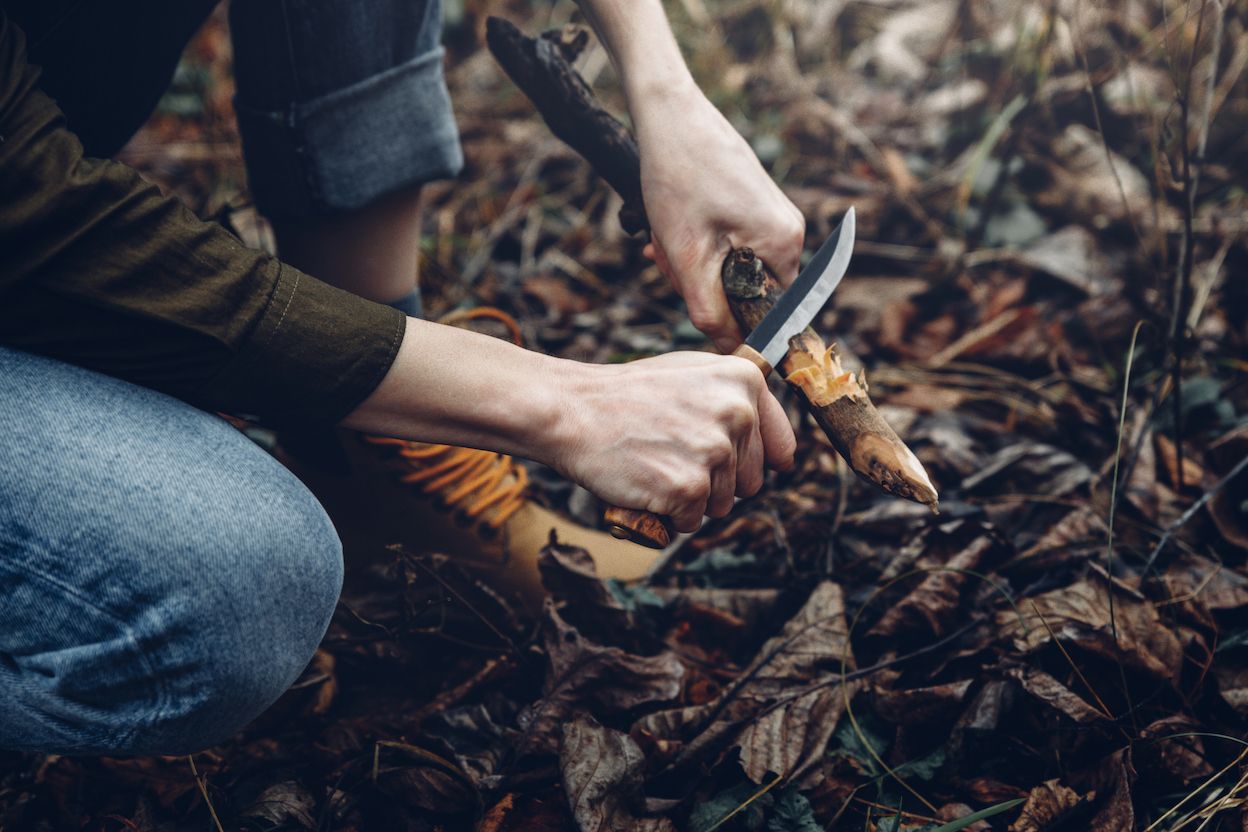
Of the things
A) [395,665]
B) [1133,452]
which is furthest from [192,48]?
[1133,452]

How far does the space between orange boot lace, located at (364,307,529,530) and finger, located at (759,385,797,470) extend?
22.9 inches

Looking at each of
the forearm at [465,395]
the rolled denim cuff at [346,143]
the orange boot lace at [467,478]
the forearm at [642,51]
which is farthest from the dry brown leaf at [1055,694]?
the rolled denim cuff at [346,143]

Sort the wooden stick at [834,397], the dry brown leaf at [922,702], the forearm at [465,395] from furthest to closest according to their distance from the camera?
the dry brown leaf at [922,702] → the wooden stick at [834,397] → the forearm at [465,395]

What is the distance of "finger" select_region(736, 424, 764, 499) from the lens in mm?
1156

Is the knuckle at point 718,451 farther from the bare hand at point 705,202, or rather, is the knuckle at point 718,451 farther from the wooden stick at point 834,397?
the bare hand at point 705,202

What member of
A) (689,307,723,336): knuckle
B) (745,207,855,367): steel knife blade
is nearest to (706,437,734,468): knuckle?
(745,207,855,367): steel knife blade

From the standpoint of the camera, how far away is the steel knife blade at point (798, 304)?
4.22 feet

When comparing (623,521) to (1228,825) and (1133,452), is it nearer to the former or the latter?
(1228,825)


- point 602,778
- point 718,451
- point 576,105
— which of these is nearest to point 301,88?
point 576,105

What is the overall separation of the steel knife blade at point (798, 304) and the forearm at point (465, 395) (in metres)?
0.34

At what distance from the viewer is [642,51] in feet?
4.79

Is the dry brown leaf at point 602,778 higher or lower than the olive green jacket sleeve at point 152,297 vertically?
lower

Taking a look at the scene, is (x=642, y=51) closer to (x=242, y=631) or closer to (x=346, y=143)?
(x=346, y=143)

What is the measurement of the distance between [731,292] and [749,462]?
0.35 metres
